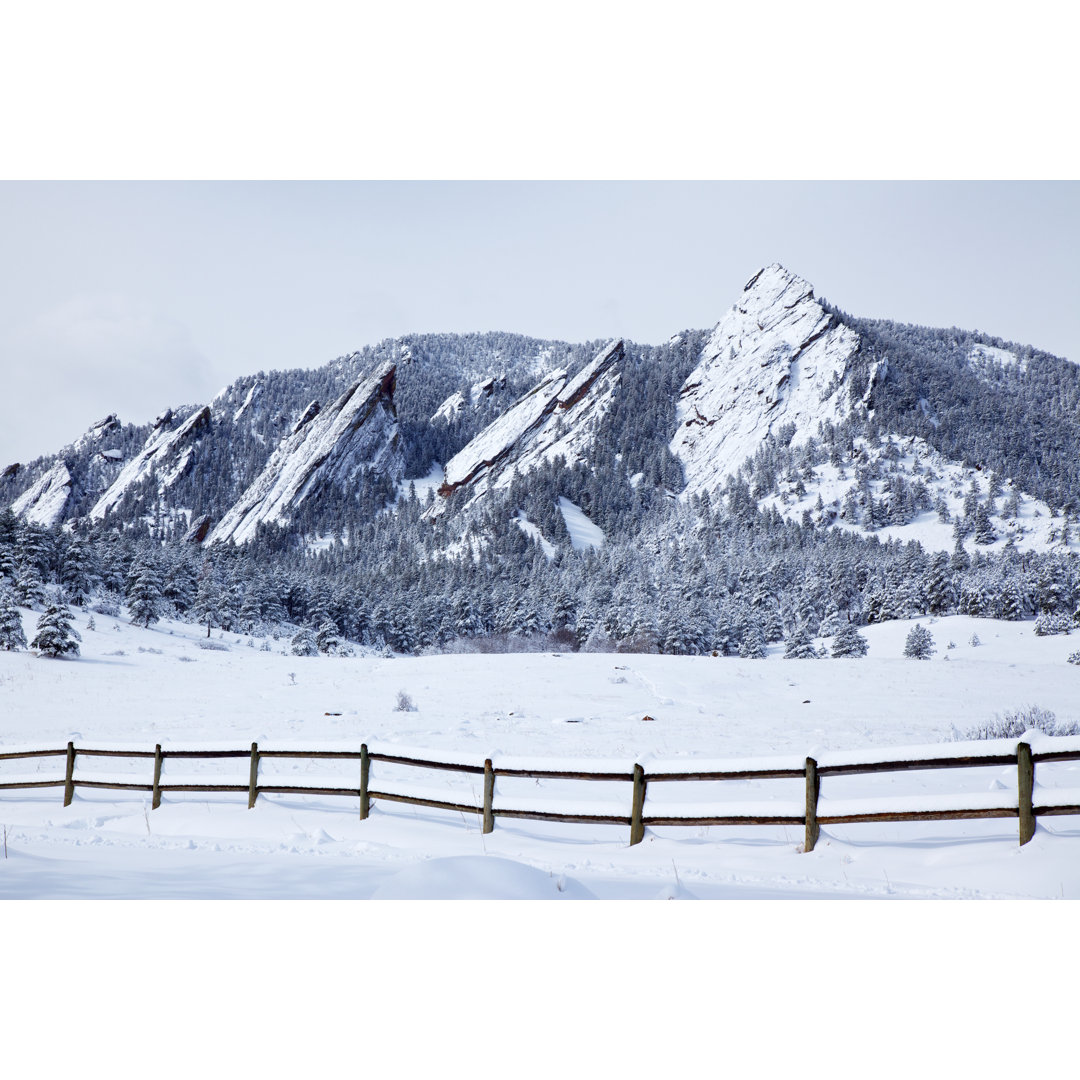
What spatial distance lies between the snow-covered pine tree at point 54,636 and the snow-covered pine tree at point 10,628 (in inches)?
69.6

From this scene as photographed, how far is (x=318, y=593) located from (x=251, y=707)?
62.3 metres

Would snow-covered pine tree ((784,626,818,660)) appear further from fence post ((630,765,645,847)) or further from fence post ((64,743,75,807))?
fence post ((64,743,75,807))

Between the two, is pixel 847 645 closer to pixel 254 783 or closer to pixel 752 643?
pixel 752 643

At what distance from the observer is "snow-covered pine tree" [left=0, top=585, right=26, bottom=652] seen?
3903 cm

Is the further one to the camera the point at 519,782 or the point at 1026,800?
the point at 519,782

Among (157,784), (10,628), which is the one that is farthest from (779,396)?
(157,784)

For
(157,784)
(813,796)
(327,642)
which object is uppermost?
(813,796)

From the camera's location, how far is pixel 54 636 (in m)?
37.4

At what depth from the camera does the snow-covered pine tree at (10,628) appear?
39031mm

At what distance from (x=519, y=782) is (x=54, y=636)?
34782 mm

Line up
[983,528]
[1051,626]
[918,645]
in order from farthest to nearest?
1. [983,528]
2. [1051,626]
3. [918,645]

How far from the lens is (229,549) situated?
110875 millimetres

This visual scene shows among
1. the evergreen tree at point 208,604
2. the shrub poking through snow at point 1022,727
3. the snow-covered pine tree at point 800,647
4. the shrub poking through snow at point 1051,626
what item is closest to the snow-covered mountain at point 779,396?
the snow-covered pine tree at point 800,647

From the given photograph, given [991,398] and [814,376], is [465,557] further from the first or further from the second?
[991,398]
